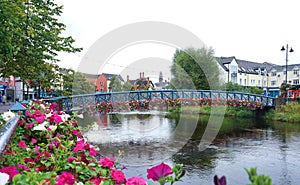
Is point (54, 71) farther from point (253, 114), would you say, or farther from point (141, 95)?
point (253, 114)

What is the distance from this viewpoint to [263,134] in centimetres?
1373

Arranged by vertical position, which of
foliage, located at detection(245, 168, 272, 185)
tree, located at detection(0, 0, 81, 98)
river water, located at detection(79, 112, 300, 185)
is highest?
tree, located at detection(0, 0, 81, 98)

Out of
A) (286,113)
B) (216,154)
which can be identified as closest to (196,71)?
(286,113)

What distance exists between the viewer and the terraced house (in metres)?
50.7

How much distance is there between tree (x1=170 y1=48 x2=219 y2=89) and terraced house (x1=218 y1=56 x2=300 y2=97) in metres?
16.6

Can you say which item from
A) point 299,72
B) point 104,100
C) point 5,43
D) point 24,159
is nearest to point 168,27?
point 104,100

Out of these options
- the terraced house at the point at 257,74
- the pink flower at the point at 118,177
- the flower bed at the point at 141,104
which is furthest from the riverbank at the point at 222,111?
the terraced house at the point at 257,74

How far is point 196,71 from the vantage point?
105ft

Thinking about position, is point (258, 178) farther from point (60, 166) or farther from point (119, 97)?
point (119, 97)

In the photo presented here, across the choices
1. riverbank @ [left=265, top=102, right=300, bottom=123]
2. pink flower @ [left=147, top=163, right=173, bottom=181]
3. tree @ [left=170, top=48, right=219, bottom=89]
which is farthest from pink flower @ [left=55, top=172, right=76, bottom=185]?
tree @ [left=170, top=48, right=219, bottom=89]

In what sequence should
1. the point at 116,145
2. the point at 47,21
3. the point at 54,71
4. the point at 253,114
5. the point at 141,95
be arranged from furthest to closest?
the point at 253,114 → the point at 141,95 → the point at 116,145 → the point at 54,71 → the point at 47,21

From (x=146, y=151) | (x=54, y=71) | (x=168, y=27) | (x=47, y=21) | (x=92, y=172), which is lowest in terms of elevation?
(x=146, y=151)

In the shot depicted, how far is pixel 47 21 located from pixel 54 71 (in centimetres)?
181

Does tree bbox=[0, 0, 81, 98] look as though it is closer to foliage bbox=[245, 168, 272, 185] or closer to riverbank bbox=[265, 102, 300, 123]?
foliage bbox=[245, 168, 272, 185]
